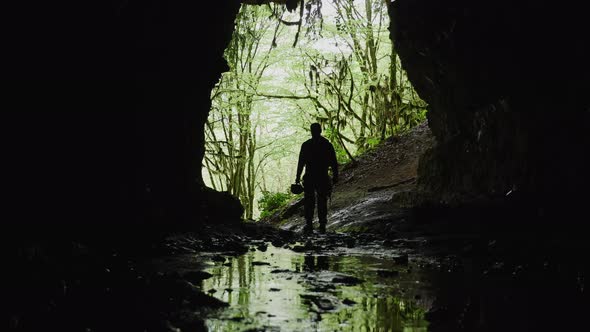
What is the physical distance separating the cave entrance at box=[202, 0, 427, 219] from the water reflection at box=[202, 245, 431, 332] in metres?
15.0

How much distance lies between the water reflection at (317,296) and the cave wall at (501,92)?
3.31 m

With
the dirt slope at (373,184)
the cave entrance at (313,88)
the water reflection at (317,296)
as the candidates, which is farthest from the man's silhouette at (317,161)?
the cave entrance at (313,88)

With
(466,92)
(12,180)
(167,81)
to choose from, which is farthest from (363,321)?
(466,92)

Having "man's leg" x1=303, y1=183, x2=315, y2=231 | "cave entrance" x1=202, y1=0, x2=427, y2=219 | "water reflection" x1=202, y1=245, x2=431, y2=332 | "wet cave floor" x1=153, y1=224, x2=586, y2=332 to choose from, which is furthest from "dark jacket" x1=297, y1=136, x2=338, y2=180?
"cave entrance" x1=202, y1=0, x2=427, y2=219

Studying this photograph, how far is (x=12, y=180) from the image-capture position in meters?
4.73

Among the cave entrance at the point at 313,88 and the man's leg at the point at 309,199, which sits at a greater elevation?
the cave entrance at the point at 313,88

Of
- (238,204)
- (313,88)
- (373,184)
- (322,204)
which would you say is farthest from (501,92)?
(313,88)

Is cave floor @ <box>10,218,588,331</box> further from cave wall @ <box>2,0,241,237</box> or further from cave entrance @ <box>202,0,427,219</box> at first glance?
cave entrance @ <box>202,0,427,219</box>

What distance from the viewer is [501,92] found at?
29.8 ft

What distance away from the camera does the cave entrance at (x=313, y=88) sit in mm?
20797

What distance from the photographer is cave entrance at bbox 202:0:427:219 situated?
2080 cm

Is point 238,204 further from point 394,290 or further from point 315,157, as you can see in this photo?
point 394,290

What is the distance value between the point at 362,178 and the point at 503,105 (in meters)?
9.41

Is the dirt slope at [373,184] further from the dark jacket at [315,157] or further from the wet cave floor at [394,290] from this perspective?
the wet cave floor at [394,290]
